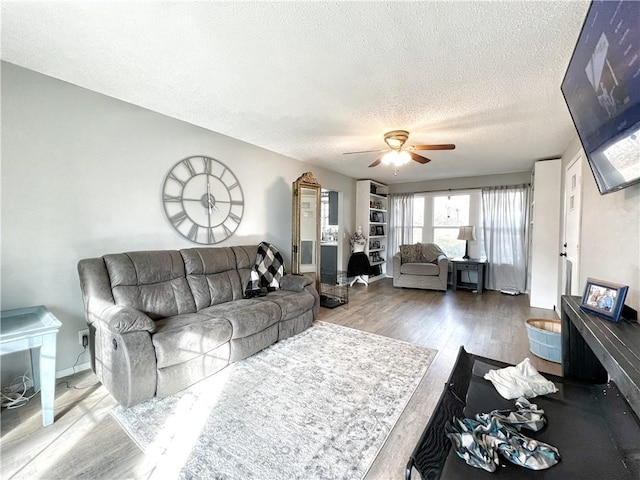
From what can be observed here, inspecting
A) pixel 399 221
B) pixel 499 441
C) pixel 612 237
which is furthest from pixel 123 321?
pixel 399 221

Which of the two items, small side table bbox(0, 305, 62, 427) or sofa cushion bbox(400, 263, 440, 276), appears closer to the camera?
small side table bbox(0, 305, 62, 427)

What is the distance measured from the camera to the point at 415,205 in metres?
6.51

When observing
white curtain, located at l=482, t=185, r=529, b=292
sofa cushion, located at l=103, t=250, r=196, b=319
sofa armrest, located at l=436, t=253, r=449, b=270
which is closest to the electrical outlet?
sofa cushion, located at l=103, t=250, r=196, b=319

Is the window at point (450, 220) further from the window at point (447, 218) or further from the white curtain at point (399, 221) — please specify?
the white curtain at point (399, 221)

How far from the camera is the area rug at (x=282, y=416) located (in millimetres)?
1410

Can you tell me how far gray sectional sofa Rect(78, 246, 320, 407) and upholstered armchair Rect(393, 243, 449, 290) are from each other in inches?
116

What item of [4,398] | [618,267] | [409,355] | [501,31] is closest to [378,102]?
[501,31]

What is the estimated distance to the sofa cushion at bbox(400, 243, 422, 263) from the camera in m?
5.80

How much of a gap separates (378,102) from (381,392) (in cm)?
245

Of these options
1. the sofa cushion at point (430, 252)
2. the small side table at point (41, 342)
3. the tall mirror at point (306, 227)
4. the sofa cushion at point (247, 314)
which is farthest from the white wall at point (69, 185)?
the sofa cushion at point (430, 252)

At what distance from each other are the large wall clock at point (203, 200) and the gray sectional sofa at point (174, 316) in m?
0.33

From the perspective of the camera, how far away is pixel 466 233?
5492 mm

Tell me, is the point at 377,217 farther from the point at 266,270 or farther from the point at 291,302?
the point at 291,302

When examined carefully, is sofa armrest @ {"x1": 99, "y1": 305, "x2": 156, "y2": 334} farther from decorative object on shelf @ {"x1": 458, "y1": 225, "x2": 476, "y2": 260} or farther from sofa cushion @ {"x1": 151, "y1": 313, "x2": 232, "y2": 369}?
decorative object on shelf @ {"x1": 458, "y1": 225, "x2": 476, "y2": 260}
